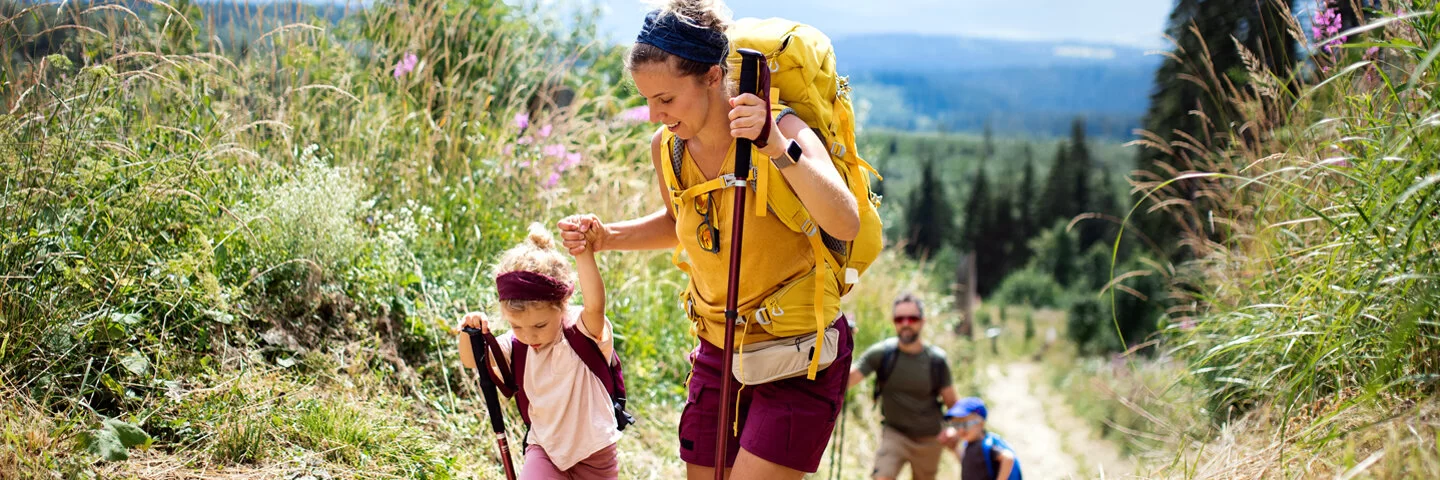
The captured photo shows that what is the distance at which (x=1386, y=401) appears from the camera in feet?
9.07

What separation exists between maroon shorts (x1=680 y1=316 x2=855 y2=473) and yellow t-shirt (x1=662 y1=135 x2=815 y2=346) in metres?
0.14

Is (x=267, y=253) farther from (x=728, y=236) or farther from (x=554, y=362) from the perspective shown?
(x=728, y=236)

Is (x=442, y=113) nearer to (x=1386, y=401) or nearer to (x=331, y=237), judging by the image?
(x=331, y=237)

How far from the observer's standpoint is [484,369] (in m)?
3.16

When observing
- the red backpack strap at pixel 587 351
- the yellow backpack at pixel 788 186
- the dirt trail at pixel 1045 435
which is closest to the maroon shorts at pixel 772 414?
the yellow backpack at pixel 788 186

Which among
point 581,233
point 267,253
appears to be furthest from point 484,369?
point 267,253

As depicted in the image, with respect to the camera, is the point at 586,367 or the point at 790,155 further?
the point at 586,367

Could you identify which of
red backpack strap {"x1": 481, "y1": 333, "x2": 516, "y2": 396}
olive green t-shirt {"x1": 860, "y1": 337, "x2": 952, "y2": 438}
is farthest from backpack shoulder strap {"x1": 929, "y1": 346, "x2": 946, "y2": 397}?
red backpack strap {"x1": 481, "y1": 333, "x2": 516, "y2": 396}

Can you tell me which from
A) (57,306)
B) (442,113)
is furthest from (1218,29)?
(57,306)

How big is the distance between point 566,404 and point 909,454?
3.49 metres

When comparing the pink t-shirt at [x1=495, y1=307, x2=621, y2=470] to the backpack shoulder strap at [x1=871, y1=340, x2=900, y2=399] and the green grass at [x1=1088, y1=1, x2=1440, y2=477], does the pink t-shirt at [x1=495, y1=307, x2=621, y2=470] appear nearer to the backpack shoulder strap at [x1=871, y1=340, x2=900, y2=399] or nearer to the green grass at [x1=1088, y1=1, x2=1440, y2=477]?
the green grass at [x1=1088, y1=1, x2=1440, y2=477]

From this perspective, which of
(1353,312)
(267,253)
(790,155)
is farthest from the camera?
(267,253)

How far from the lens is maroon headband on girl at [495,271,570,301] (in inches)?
119

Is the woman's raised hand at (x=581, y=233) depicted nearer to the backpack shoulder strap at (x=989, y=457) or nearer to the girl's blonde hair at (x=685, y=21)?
the girl's blonde hair at (x=685, y=21)
